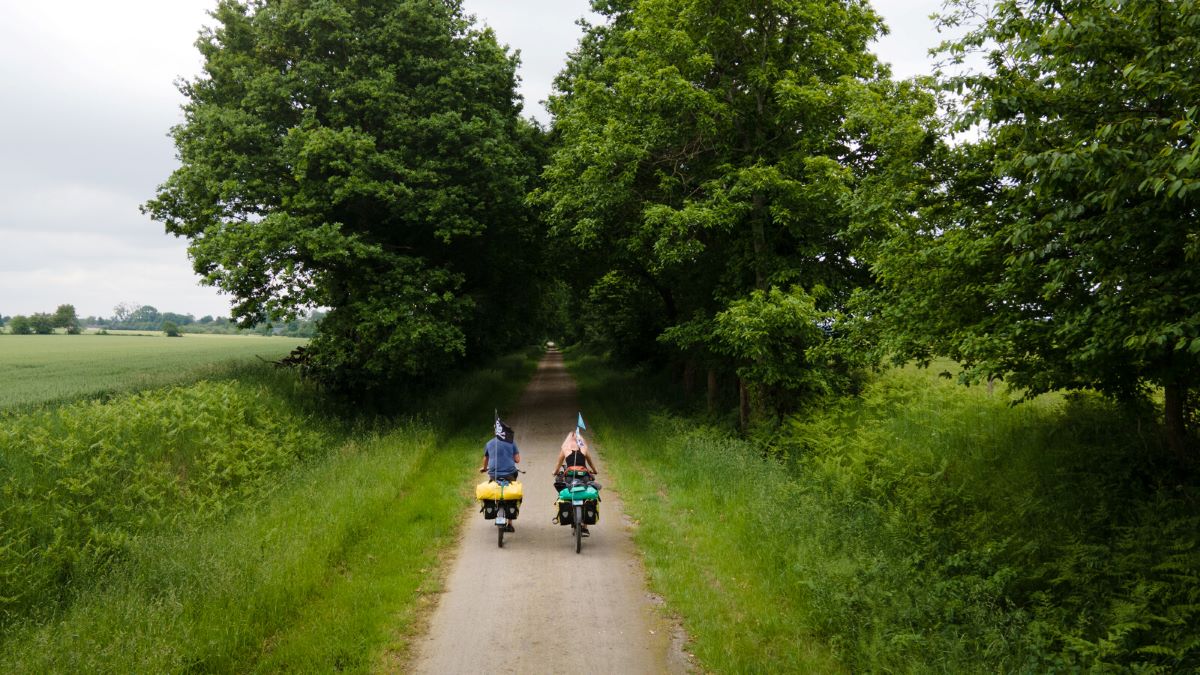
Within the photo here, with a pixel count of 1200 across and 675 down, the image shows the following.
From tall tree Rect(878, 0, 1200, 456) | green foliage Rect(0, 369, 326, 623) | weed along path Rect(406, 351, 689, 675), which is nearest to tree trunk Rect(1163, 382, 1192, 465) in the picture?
tall tree Rect(878, 0, 1200, 456)

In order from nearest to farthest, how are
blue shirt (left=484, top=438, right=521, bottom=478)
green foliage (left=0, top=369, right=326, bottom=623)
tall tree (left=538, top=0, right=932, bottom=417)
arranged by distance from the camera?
1. green foliage (left=0, top=369, right=326, bottom=623)
2. blue shirt (left=484, top=438, right=521, bottom=478)
3. tall tree (left=538, top=0, right=932, bottom=417)

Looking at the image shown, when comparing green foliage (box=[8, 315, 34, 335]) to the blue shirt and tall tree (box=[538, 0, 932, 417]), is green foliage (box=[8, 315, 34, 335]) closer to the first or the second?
tall tree (box=[538, 0, 932, 417])

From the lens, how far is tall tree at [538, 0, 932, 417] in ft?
47.8

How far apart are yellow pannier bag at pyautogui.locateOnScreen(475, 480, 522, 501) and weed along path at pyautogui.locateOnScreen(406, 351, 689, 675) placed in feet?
2.33

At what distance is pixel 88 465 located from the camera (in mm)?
9883

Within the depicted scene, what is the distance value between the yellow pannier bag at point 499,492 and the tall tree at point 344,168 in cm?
860

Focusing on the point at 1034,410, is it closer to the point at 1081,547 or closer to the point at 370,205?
the point at 1081,547

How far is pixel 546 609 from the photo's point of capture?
7590 millimetres

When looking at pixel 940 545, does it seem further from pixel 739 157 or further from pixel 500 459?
pixel 739 157

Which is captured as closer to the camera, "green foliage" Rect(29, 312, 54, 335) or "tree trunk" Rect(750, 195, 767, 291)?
"tree trunk" Rect(750, 195, 767, 291)

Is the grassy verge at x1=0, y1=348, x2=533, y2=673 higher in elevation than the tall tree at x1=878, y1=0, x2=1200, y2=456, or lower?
lower

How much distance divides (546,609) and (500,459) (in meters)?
3.11

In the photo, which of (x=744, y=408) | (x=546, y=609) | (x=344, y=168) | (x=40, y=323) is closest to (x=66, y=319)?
(x=40, y=323)

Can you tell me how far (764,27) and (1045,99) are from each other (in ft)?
35.9
